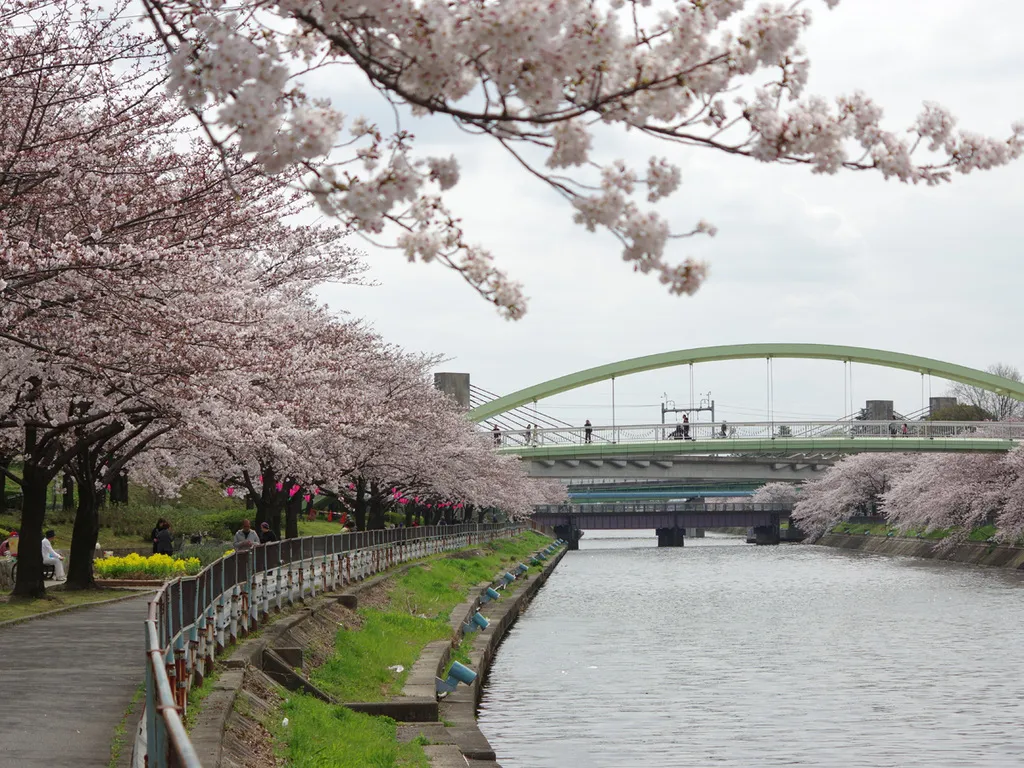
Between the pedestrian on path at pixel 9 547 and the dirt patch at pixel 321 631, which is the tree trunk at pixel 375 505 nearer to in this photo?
the pedestrian on path at pixel 9 547

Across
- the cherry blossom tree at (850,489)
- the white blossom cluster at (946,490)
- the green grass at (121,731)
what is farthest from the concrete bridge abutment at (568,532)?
the green grass at (121,731)

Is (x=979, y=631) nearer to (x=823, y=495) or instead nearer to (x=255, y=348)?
(x=255, y=348)

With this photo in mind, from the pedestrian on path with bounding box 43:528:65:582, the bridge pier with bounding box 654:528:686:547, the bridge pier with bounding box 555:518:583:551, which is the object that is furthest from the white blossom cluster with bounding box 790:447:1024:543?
the pedestrian on path with bounding box 43:528:65:582

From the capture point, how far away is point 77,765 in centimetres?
984

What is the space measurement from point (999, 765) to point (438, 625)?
1165 cm

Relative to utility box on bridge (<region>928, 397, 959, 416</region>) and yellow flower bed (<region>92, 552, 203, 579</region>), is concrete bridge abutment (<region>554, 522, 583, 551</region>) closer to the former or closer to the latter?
utility box on bridge (<region>928, 397, 959, 416</region>)

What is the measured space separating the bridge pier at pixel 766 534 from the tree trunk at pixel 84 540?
361 feet

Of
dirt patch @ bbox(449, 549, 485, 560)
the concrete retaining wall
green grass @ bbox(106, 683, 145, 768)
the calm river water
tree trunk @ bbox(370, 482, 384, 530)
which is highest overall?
tree trunk @ bbox(370, 482, 384, 530)

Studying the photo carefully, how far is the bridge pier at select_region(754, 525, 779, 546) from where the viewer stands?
5217 inches

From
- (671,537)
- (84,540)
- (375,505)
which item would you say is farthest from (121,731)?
(671,537)

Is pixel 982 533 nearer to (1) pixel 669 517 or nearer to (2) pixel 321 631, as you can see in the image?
(2) pixel 321 631

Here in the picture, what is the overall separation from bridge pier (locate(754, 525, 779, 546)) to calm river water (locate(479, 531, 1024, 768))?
284 ft

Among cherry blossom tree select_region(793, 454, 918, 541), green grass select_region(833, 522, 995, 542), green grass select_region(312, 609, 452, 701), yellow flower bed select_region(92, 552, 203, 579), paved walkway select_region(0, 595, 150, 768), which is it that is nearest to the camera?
paved walkway select_region(0, 595, 150, 768)

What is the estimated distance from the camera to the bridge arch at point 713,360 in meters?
89.9
